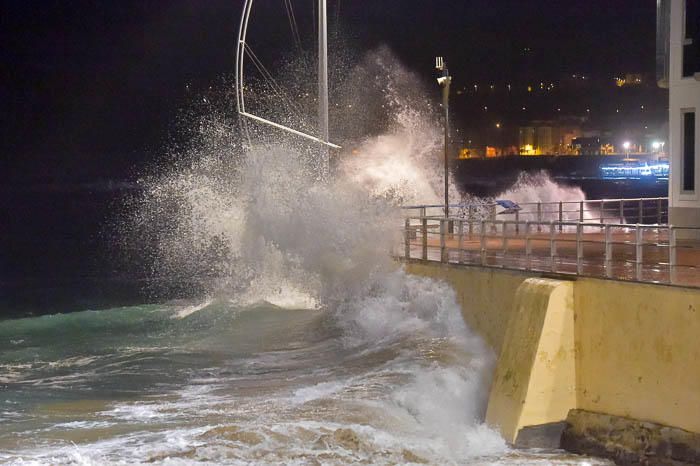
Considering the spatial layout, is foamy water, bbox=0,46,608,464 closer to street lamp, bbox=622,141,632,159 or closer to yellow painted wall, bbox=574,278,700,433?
yellow painted wall, bbox=574,278,700,433

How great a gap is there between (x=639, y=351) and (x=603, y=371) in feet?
2.03

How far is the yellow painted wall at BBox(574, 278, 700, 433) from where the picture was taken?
1192 cm

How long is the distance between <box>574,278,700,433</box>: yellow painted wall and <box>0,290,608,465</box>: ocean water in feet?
3.29

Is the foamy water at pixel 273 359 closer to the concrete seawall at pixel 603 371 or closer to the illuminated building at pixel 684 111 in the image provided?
the concrete seawall at pixel 603 371

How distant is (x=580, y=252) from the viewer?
14.1 meters

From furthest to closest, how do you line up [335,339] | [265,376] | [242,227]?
[242,227], [335,339], [265,376]

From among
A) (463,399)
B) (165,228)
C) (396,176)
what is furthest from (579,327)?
(165,228)

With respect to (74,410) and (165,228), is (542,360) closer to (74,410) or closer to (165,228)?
(74,410)

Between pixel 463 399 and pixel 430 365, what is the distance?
3.82 ft

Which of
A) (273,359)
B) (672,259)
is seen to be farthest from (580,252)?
(273,359)

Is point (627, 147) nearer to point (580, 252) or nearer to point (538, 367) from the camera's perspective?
point (580, 252)

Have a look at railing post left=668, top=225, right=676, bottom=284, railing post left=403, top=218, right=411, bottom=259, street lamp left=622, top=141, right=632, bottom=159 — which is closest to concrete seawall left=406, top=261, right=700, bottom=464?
railing post left=668, top=225, right=676, bottom=284

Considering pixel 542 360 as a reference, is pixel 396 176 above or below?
above

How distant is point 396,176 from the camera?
37.0 m
